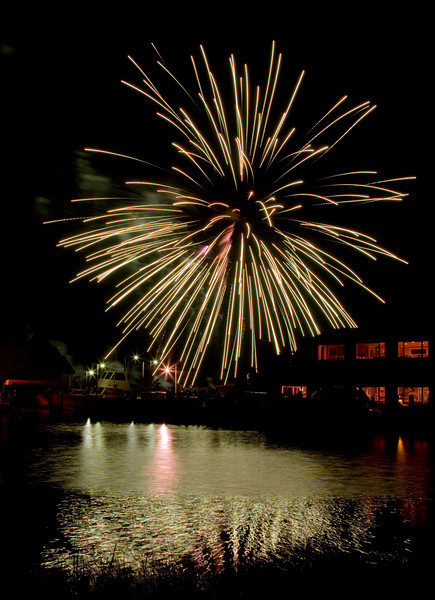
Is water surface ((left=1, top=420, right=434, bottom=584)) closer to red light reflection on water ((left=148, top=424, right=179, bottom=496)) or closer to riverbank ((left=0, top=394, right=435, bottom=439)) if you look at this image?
red light reflection on water ((left=148, top=424, right=179, bottom=496))

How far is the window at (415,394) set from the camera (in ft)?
118

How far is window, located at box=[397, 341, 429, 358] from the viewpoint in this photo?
1441 inches

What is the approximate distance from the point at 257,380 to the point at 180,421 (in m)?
15.6

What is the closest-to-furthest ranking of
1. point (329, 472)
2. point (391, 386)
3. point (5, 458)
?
1. point (329, 472)
2. point (5, 458)
3. point (391, 386)

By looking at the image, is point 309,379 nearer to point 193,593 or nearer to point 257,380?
point 257,380

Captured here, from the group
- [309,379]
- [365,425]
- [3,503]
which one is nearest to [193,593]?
[3,503]

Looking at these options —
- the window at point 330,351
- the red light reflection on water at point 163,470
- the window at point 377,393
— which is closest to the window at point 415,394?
the window at point 377,393

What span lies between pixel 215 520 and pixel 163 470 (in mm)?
5282

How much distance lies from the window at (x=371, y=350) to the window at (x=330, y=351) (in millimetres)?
1435

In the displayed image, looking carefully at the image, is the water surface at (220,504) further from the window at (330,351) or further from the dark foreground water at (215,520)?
the window at (330,351)

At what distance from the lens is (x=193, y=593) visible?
4738mm

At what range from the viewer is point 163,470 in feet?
42.0

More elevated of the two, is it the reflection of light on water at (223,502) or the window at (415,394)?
the window at (415,394)

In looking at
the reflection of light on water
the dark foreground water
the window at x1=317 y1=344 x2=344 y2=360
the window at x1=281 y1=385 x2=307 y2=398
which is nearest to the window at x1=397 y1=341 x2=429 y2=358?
the window at x1=317 y1=344 x2=344 y2=360
